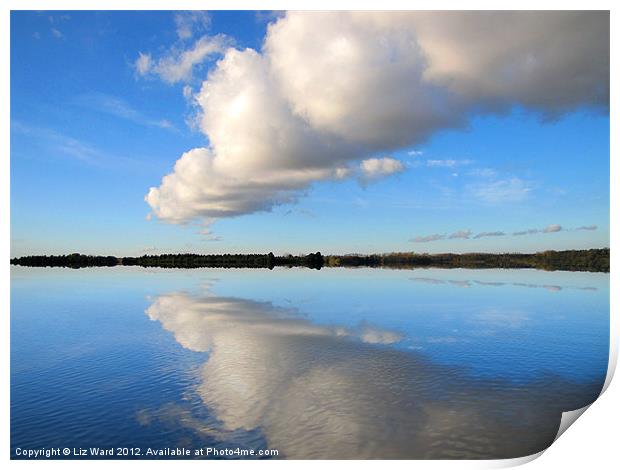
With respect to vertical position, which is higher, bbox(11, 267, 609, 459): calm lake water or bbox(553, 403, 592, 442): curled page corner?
bbox(11, 267, 609, 459): calm lake water

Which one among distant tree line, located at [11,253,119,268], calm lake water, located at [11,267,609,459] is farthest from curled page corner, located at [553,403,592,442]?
distant tree line, located at [11,253,119,268]

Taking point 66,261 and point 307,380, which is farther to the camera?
point 66,261

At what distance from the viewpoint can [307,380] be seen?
13211 mm

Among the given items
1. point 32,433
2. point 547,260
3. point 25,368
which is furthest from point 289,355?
point 547,260

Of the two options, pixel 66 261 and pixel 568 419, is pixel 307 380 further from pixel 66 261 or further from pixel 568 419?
pixel 66 261

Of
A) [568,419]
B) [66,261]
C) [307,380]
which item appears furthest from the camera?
[66,261]

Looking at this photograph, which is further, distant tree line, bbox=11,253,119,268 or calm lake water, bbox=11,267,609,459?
distant tree line, bbox=11,253,119,268

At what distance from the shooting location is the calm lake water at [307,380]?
965 centimetres

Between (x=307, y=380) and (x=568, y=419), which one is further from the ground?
(x=307, y=380)

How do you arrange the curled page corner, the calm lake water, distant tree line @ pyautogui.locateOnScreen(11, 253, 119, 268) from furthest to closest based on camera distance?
distant tree line @ pyautogui.locateOnScreen(11, 253, 119, 268)
the curled page corner
the calm lake water

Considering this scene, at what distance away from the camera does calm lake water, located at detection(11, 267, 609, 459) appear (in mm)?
9648

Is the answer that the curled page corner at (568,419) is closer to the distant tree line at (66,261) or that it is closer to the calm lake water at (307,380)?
the calm lake water at (307,380)

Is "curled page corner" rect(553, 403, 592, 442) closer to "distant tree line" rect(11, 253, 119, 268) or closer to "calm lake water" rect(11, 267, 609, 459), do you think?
"calm lake water" rect(11, 267, 609, 459)

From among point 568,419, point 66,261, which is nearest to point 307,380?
point 568,419
